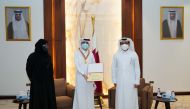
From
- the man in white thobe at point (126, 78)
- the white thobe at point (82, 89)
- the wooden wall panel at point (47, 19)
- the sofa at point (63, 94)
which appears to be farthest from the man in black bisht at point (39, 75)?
the wooden wall panel at point (47, 19)

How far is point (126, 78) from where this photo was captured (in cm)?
673

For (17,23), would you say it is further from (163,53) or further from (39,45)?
(163,53)

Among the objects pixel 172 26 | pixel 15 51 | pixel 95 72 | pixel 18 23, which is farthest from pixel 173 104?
pixel 18 23

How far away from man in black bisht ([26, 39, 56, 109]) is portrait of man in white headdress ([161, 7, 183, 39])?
16.6 ft

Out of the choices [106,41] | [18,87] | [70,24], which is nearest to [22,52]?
[18,87]

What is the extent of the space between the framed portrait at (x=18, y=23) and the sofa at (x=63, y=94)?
2711 millimetres

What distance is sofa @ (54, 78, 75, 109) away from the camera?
7.06m

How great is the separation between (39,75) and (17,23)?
13.7 ft

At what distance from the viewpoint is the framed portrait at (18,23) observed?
9773mm

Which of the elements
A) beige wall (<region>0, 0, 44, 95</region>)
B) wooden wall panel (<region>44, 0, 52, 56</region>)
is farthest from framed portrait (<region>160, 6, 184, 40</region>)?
beige wall (<region>0, 0, 44, 95</region>)

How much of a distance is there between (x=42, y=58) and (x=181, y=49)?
555 cm

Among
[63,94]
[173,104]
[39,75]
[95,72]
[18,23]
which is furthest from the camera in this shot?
[18,23]

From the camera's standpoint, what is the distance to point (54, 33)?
988cm

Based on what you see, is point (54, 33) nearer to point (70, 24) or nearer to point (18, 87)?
point (70, 24)
